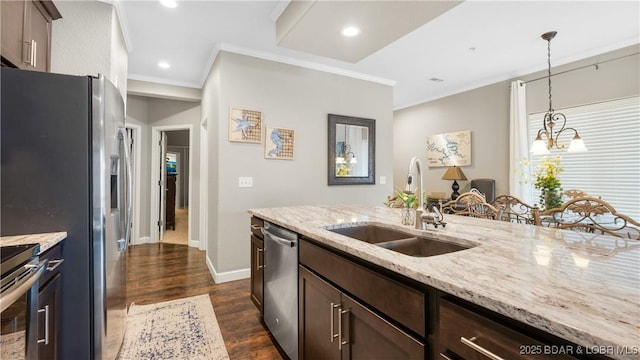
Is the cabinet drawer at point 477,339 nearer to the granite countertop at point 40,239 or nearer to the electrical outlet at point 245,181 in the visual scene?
the granite countertop at point 40,239

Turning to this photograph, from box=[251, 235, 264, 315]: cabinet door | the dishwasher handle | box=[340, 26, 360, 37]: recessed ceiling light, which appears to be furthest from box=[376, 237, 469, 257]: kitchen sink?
box=[340, 26, 360, 37]: recessed ceiling light

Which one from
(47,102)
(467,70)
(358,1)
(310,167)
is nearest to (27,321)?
(47,102)

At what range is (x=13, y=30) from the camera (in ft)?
5.59

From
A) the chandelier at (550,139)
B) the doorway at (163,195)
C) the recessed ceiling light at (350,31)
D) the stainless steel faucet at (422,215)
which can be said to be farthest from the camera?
the doorway at (163,195)

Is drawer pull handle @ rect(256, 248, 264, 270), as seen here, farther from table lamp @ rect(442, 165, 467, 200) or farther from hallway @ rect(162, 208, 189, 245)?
table lamp @ rect(442, 165, 467, 200)

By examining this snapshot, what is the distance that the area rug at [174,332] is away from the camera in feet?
6.24

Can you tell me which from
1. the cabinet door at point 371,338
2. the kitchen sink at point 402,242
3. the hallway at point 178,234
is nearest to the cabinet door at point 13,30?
the kitchen sink at point 402,242

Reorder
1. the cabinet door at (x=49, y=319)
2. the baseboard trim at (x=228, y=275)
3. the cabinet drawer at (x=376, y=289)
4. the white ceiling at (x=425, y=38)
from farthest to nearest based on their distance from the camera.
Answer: the baseboard trim at (x=228, y=275)
the white ceiling at (x=425, y=38)
the cabinet door at (x=49, y=319)
the cabinet drawer at (x=376, y=289)

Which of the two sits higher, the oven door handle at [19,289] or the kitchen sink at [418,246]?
the kitchen sink at [418,246]

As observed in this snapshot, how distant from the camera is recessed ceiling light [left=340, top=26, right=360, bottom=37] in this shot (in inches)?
97.2

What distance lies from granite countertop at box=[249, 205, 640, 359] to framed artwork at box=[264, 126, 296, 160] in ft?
7.51

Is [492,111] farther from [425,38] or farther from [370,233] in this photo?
[370,233]

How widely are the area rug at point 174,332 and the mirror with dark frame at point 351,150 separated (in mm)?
2278

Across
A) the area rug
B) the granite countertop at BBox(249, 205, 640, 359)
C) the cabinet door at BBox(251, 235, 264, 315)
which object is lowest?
the area rug
